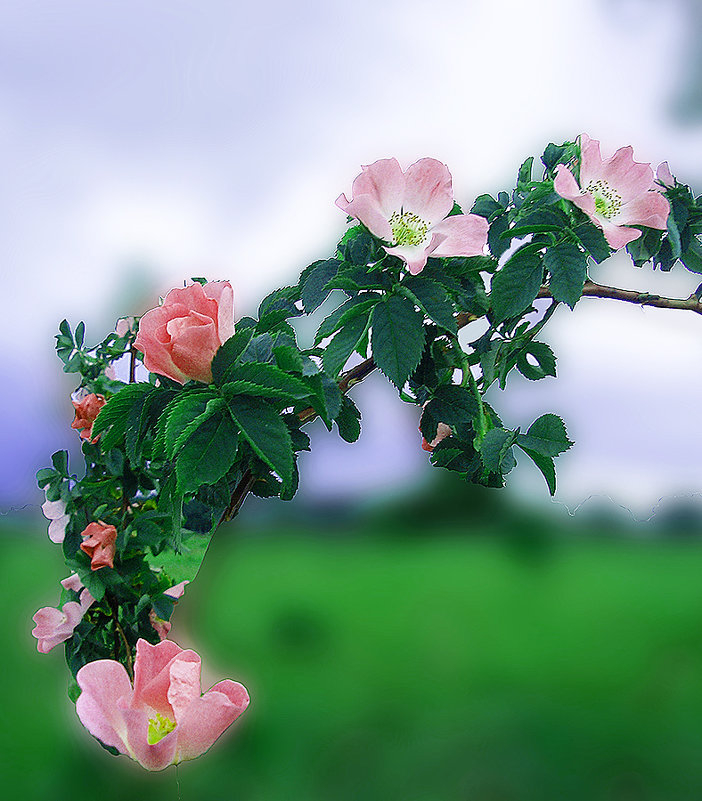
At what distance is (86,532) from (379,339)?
0.44 meters

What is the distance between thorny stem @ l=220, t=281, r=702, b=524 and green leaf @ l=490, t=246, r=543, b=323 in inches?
1.2

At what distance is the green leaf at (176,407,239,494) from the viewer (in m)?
0.58

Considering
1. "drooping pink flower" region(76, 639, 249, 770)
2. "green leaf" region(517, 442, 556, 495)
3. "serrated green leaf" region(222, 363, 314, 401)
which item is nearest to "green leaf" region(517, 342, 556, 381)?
"green leaf" region(517, 442, 556, 495)

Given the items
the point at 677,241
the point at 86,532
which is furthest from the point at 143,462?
the point at 677,241

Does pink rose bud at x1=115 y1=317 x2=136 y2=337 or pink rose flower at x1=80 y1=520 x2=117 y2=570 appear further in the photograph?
pink rose bud at x1=115 y1=317 x2=136 y2=337

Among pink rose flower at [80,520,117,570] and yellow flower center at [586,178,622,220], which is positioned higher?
yellow flower center at [586,178,622,220]

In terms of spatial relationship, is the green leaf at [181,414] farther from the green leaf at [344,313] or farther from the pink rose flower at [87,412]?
the pink rose flower at [87,412]

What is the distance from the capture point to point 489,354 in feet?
2.64

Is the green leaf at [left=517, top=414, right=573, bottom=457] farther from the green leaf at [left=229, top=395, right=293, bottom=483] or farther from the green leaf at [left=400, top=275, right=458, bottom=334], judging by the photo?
the green leaf at [left=229, top=395, right=293, bottom=483]

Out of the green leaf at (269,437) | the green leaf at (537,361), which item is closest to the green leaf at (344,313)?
the green leaf at (269,437)

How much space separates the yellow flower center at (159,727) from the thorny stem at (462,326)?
214 millimetres

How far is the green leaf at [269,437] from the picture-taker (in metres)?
0.58

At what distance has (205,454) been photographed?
585 millimetres

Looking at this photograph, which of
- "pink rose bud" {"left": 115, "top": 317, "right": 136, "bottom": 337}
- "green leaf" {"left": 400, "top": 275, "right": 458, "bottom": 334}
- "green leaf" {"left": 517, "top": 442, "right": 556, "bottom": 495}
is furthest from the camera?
"pink rose bud" {"left": 115, "top": 317, "right": 136, "bottom": 337}
